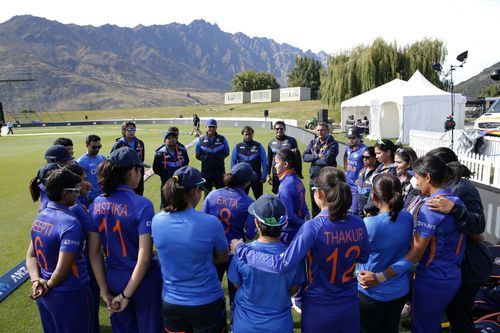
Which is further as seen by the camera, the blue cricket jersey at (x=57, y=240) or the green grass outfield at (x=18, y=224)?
the green grass outfield at (x=18, y=224)

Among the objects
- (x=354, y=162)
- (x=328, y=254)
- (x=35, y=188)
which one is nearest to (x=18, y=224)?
(x=35, y=188)

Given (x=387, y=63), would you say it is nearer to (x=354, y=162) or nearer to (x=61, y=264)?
(x=354, y=162)

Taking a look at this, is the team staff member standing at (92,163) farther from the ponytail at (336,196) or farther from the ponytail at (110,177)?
→ the ponytail at (336,196)

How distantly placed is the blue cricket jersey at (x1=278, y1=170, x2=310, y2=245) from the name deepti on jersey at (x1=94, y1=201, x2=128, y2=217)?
1889 mm

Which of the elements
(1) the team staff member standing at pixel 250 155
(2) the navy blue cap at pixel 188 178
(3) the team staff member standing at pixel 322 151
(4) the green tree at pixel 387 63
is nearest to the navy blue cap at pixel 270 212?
(2) the navy blue cap at pixel 188 178

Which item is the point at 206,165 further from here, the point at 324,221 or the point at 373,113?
the point at 373,113

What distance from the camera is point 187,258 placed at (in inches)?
109

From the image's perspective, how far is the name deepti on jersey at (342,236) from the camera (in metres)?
2.66

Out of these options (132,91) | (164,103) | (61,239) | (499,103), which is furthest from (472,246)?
(132,91)

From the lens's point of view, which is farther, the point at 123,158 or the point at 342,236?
the point at 123,158

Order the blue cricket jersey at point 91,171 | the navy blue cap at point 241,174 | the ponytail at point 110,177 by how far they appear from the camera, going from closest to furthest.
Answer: the ponytail at point 110,177
the navy blue cap at point 241,174
the blue cricket jersey at point 91,171

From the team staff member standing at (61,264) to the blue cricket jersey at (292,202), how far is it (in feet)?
7.30

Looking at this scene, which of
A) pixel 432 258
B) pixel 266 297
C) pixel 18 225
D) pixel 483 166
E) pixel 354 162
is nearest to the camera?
pixel 266 297

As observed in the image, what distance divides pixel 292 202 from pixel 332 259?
64.9 inches
